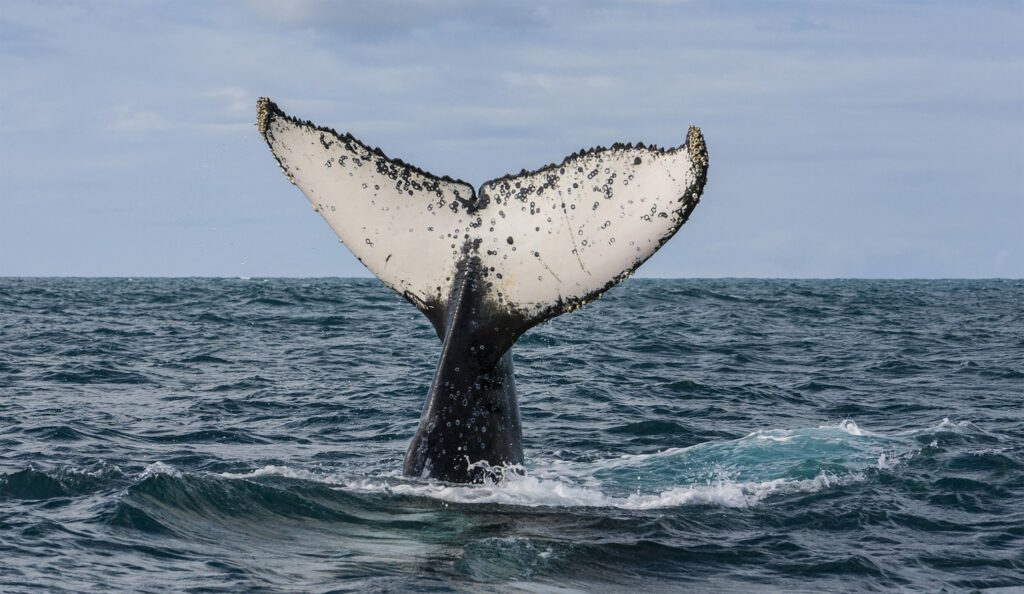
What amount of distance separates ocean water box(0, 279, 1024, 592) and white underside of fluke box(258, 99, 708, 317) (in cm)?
145

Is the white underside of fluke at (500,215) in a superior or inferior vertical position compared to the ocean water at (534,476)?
superior

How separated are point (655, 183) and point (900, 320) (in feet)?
91.0

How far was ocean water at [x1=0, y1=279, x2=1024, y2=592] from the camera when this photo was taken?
682 cm

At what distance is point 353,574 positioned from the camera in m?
6.48

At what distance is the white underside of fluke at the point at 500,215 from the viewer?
6.87 meters

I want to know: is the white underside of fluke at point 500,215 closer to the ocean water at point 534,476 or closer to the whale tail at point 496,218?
the whale tail at point 496,218

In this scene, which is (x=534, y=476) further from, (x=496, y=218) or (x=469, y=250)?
(x=496, y=218)

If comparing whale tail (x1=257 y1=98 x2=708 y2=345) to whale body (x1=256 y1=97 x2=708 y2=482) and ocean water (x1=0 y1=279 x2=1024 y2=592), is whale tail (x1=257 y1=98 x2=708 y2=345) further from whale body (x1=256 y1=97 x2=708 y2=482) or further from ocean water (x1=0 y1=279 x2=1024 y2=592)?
ocean water (x1=0 y1=279 x2=1024 y2=592)

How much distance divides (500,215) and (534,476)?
2.55 meters

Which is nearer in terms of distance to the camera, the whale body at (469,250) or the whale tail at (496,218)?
the whale tail at (496,218)

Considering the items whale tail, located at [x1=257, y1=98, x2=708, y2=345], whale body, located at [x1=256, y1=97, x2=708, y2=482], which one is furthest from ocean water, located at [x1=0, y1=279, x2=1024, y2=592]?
whale tail, located at [x1=257, y1=98, x2=708, y2=345]

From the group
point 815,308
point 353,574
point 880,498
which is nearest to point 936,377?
point 880,498

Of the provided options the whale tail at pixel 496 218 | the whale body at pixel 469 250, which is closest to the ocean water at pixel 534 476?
the whale body at pixel 469 250

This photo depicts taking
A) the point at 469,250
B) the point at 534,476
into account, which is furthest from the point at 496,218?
the point at 534,476
